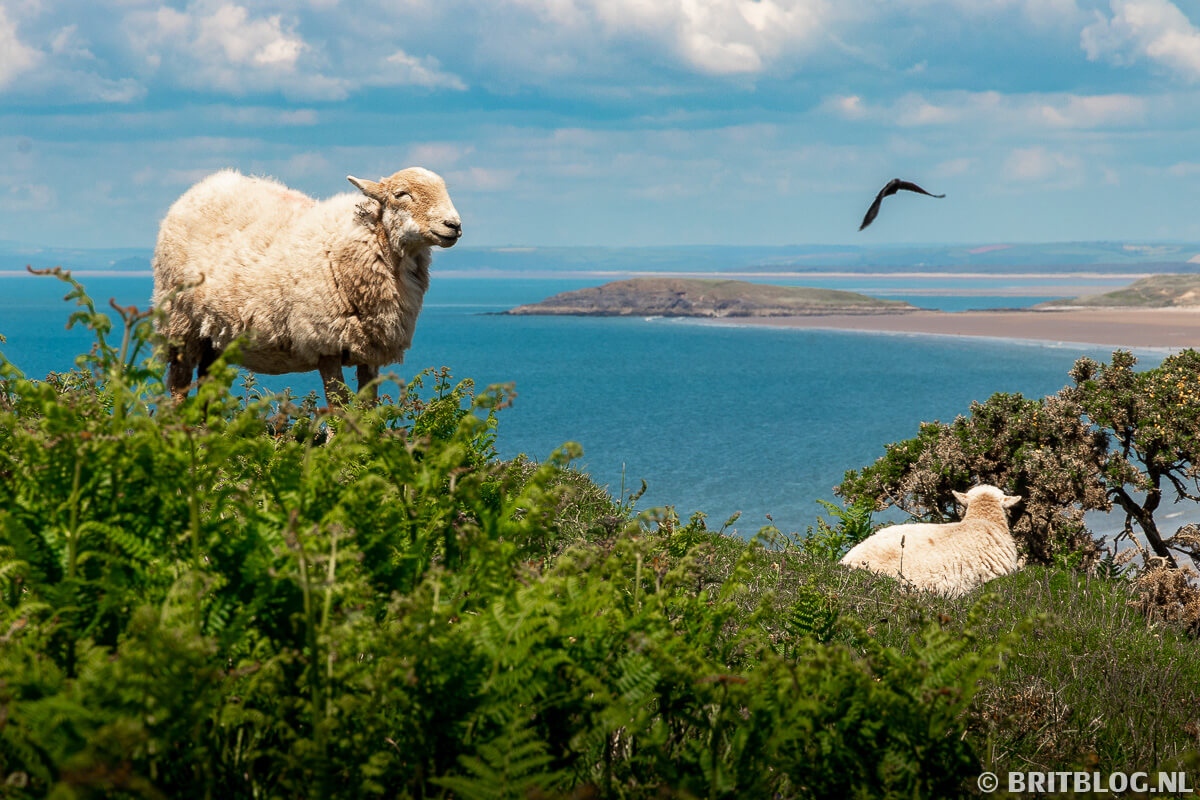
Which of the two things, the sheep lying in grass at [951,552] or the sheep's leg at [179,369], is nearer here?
the sheep lying in grass at [951,552]

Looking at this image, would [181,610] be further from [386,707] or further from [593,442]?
[593,442]

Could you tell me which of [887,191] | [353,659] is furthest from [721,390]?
[353,659]

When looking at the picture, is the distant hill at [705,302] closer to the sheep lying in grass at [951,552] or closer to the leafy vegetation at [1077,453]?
the leafy vegetation at [1077,453]

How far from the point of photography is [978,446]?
11.3 m

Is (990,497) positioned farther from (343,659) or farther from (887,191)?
(343,659)

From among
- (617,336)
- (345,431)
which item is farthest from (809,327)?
(345,431)

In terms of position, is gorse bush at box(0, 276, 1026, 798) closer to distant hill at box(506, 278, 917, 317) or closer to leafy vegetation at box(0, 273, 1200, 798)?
leafy vegetation at box(0, 273, 1200, 798)

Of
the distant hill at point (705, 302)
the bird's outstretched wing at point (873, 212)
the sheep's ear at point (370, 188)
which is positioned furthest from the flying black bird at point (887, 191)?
the distant hill at point (705, 302)

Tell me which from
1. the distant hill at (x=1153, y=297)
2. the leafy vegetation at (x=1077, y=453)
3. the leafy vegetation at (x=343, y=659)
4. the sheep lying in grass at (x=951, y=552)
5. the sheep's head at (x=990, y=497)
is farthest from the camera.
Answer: the distant hill at (x=1153, y=297)

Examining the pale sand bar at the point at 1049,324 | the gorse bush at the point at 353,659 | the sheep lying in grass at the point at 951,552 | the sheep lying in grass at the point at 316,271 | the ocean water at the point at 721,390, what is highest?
the sheep lying in grass at the point at 316,271

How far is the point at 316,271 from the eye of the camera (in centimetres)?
834

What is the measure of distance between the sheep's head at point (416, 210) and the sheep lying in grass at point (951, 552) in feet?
14.2

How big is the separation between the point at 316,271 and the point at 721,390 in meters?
68.9

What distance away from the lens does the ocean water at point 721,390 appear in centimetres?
3991
